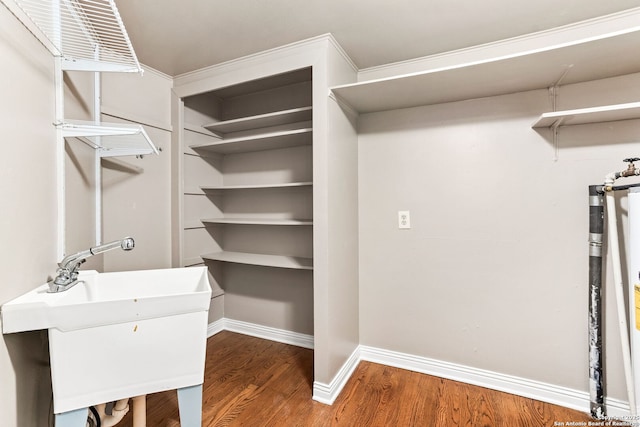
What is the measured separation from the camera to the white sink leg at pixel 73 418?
96 cm

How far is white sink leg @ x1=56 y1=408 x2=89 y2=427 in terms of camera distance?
0.96 m

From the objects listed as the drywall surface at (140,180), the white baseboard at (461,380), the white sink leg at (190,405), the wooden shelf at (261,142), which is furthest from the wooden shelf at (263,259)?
the white sink leg at (190,405)

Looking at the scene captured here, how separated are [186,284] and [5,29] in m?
1.07

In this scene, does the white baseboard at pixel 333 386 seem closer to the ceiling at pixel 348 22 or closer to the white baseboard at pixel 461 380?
the white baseboard at pixel 461 380

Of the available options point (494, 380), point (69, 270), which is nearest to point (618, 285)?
point (494, 380)

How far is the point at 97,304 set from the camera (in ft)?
3.16

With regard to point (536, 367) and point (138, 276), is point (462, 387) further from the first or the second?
point (138, 276)

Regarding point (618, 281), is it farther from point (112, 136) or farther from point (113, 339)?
point (112, 136)

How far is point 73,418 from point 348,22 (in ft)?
6.95

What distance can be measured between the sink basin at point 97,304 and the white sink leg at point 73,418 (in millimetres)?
300

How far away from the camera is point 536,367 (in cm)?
177

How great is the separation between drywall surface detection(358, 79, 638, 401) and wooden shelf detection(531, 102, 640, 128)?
2.6 inches

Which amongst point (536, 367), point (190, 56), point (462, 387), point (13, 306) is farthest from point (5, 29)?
point (536, 367)

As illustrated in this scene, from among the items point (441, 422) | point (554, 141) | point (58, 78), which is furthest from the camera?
point (554, 141)
